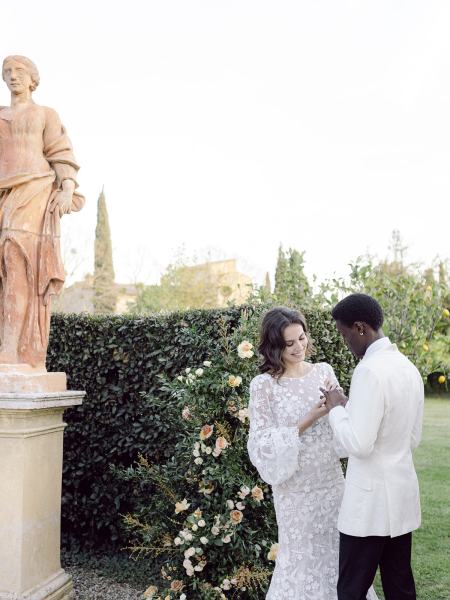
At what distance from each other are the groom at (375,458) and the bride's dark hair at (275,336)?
0.44 meters

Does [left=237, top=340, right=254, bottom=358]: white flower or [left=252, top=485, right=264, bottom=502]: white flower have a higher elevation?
[left=237, top=340, right=254, bottom=358]: white flower

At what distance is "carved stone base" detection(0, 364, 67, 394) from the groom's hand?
6.73 ft

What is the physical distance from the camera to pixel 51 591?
3.60m

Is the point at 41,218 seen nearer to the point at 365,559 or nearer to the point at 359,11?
the point at 365,559

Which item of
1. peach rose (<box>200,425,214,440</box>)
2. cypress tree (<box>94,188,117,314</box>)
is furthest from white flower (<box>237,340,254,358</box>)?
cypress tree (<box>94,188,117,314</box>)

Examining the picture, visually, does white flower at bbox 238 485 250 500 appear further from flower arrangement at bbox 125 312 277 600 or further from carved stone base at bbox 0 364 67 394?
carved stone base at bbox 0 364 67 394

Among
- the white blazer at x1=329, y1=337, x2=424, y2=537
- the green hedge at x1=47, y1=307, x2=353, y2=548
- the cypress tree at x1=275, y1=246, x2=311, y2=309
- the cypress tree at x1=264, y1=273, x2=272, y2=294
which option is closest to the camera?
the white blazer at x1=329, y1=337, x2=424, y2=537

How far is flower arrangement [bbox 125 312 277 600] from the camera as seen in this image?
339 cm

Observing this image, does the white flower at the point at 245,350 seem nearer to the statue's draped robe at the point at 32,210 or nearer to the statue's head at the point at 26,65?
the statue's draped robe at the point at 32,210

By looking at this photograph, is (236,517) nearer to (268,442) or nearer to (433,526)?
(268,442)

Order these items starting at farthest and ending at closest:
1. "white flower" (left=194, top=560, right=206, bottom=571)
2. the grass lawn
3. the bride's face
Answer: the grass lawn, "white flower" (left=194, top=560, right=206, bottom=571), the bride's face

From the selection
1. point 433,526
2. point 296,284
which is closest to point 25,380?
point 433,526

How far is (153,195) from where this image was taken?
2525cm

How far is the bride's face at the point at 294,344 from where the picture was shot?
267 centimetres
